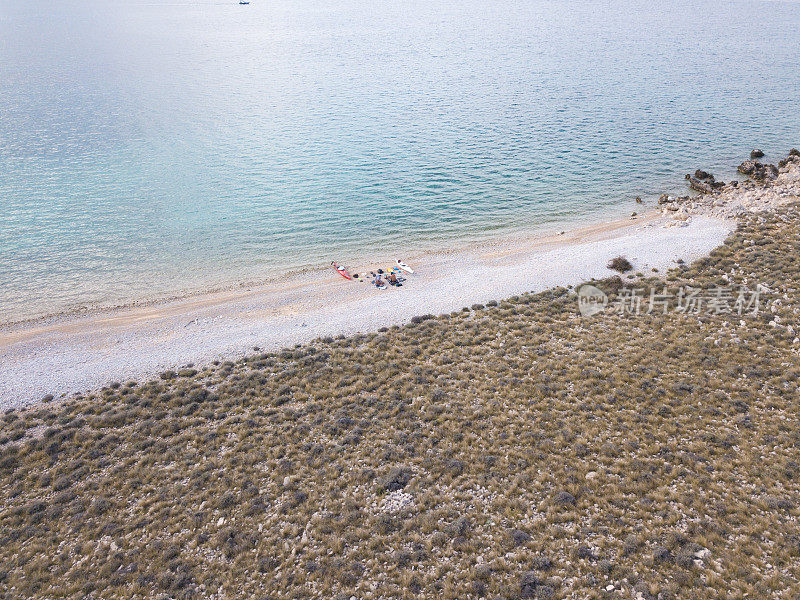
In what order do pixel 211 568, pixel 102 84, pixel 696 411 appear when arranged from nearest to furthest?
pixel 211 568 → pixel 696 411 → pixel 102 84

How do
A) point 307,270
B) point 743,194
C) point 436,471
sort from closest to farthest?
point 436,471, point 307,270, point 743,194

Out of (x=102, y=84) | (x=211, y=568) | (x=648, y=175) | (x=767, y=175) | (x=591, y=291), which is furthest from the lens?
(x=102, y=84)

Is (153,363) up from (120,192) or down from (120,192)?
down

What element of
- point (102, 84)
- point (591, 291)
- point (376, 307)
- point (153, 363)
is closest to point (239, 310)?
point (153, 363)

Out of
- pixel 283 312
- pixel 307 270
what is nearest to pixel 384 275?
pixel 307 270

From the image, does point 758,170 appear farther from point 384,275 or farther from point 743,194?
point 384,275

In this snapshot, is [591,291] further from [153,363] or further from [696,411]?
[153,363]

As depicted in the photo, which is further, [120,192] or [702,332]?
[120,192]
